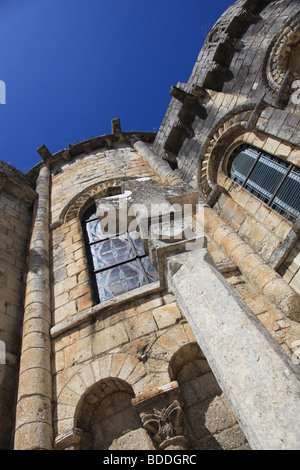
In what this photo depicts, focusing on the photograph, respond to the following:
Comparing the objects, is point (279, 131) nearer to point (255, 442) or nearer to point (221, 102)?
point (221, 102)

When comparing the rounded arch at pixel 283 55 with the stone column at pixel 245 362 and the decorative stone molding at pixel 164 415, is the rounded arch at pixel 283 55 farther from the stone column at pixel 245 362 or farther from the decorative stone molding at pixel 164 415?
the decorative stone molding at pixel 164 415

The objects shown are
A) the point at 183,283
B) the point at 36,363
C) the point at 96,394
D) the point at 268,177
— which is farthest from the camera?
the point at 268,177

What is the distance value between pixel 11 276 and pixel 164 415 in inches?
152

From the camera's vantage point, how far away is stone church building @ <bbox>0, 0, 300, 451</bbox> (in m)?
2.74

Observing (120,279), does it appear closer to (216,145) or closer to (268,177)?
(268,177)

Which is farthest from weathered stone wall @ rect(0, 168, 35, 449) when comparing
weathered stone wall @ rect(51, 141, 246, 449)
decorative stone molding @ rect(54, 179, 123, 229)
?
decorative stone molding @ rect(54, 179, 123, 229)

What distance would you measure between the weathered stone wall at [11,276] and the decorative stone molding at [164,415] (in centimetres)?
186

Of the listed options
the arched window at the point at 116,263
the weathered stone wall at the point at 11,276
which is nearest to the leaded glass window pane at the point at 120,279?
the arched window at the point at 116,263

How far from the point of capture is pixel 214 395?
3.80m

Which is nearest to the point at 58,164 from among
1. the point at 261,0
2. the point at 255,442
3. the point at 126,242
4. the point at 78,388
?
the point at 126,242

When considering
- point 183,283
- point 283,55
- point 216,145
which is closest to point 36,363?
point 183,283

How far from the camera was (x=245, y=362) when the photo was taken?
7.51 ft

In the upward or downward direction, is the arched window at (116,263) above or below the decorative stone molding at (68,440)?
above

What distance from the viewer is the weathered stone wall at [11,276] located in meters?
4.28
